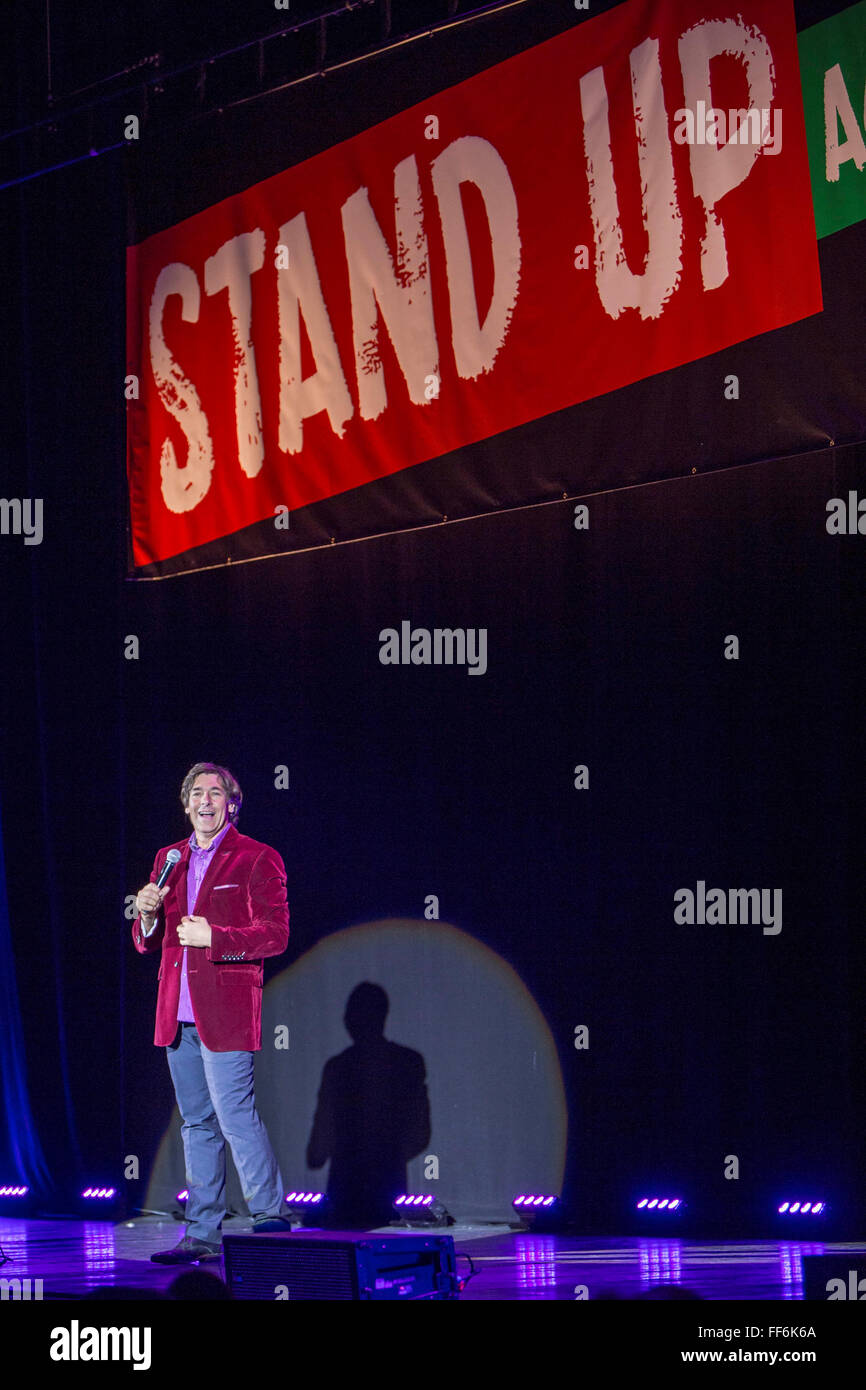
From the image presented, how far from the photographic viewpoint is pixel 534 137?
4.88 metres

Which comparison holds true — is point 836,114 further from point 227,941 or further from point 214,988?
point 214,988

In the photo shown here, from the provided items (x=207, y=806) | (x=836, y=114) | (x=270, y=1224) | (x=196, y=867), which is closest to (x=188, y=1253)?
(x=270, y=1224)

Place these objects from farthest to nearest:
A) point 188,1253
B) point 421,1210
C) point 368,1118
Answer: point 368,1118, point 421,1210, point 188,1253

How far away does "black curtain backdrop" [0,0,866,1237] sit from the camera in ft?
15.3

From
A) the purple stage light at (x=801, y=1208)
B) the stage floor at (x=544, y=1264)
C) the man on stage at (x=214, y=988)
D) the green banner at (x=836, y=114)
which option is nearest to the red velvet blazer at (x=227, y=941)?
the man on stage at (x=214, y=988)

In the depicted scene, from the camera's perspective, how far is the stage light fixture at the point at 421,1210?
5.02 metres

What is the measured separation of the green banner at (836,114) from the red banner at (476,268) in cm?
5

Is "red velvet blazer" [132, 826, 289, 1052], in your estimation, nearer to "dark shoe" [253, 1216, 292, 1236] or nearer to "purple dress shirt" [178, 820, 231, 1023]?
"purple dress shirt" [178, 820, 231, 1023]

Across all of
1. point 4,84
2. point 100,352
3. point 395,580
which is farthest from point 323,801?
point 4,84

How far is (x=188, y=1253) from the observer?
448cm

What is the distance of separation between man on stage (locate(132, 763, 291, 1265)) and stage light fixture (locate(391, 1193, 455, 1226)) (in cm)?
47

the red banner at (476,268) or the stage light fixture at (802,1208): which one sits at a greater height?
the red banner at (476,268)

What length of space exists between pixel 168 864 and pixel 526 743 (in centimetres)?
128

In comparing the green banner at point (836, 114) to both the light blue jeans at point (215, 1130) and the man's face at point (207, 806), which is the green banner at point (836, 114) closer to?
the man's face at point (207, 806)
